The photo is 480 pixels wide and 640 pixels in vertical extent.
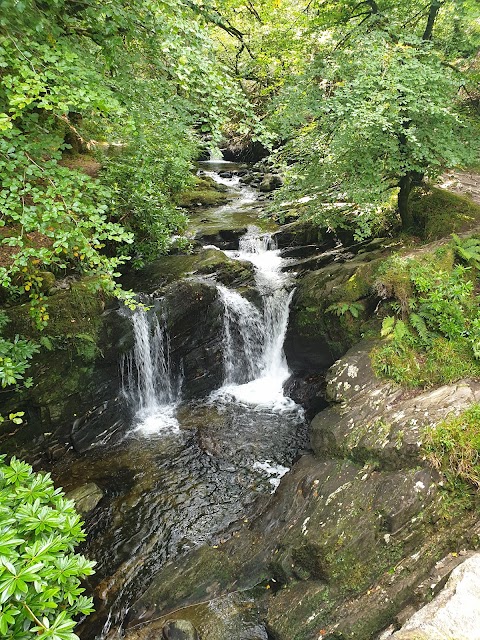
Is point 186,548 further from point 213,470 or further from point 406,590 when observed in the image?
point 406,590

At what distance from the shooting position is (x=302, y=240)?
13828 mm

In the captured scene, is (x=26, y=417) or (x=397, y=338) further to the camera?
(x=26, y=417)

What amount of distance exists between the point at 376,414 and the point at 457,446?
1330mm

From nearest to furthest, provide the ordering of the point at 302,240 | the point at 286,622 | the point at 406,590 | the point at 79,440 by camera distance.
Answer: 1. the point at 406,590
2. the point at 286,622
3. the point at 79,440
4. the point at 302,240

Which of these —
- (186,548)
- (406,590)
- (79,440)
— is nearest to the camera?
(406,590)

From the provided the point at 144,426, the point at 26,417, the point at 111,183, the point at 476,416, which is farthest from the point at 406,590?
the point at 111,183

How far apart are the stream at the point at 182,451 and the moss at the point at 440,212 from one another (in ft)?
12.7

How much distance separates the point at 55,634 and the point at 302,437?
6.79m

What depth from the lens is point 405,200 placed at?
920 cm

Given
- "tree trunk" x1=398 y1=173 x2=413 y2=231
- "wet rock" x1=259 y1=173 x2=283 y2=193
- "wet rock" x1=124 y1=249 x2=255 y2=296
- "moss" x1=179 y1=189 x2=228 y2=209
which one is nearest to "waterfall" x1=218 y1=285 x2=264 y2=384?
"wet rock" x1=124 y1=249 x2=255 y2=296

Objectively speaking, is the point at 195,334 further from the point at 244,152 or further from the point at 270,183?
the point at 244,152

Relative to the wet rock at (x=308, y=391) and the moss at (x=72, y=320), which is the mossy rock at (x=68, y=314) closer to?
the moss at (x=72, y=320)

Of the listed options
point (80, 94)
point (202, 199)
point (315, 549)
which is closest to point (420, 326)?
point (315, 549)

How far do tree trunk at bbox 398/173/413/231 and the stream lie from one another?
3.53 m
